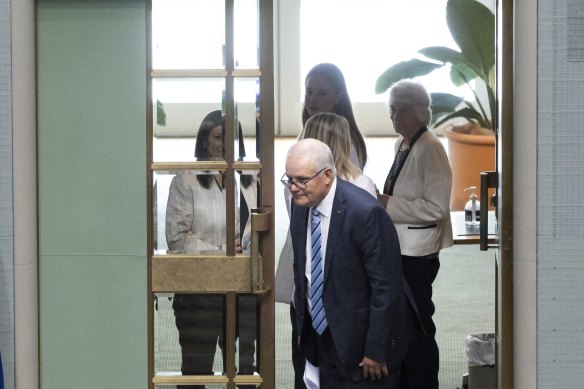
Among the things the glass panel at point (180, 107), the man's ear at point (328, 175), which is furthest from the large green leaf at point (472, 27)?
the glass panel at point (180, 107)

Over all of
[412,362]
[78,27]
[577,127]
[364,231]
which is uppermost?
[78,27]

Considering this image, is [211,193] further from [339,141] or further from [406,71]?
[406,71]

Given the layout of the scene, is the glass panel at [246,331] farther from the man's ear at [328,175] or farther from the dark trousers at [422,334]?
the dark trousers at [422,334]

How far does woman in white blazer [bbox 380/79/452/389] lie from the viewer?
19.8 ft

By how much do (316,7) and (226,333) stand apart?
11927mm

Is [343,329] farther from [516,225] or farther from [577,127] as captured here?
[577,127]

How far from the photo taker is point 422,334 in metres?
6.11

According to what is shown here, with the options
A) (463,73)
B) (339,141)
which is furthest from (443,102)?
(339,141)

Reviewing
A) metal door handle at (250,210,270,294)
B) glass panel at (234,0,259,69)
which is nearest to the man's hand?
metal door handle at (250,210,270,294)

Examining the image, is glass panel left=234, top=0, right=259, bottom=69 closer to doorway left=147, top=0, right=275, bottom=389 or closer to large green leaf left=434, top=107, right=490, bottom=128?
doorway left=147, top=0, right=275, bottom=389

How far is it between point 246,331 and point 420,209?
1.58 meters

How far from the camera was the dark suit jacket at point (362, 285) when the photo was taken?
15.0 ft

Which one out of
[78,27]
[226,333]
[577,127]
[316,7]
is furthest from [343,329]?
[316,7]

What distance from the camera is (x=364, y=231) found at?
460cm
